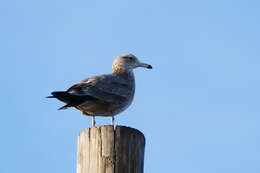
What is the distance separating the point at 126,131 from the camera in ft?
16.9

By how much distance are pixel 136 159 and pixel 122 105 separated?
4614mm

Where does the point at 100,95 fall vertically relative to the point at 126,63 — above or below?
below

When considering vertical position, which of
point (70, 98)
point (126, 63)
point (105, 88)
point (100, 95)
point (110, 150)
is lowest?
point (110, 150)

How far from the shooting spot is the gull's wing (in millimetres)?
8812

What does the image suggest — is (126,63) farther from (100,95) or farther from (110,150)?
(110,150)

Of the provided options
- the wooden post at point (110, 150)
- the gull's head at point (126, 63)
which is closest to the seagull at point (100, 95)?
the gull's head at point (126, 63)

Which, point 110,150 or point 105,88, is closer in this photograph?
point 110,150

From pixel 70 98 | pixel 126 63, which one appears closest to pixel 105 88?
pixel 70 98

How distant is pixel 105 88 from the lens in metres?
9.27

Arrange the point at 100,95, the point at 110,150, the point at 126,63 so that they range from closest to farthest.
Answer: the point at 110,150 < the point at 100,95 < the point at 126,63

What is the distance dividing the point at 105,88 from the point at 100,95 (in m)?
0.25

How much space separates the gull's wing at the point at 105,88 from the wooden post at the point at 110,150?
347cm

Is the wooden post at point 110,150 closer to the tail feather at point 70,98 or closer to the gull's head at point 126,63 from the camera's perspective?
the tail feather at point 70,98

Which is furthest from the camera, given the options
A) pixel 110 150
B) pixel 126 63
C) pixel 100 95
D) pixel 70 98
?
pixel 126 63
